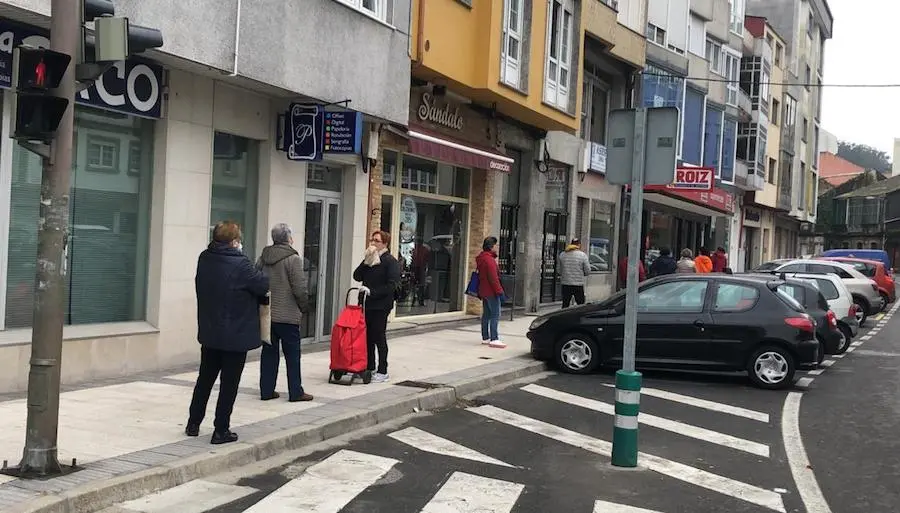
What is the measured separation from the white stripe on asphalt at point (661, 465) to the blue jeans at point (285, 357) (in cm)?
197

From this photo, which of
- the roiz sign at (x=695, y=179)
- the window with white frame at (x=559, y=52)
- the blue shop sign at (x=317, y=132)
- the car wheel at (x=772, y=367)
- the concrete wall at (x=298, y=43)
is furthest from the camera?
the roiz sign at (x=695, y=179)

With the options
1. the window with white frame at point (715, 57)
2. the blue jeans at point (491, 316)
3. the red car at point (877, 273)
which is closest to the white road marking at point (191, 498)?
the blue jeans at point (491, 316)

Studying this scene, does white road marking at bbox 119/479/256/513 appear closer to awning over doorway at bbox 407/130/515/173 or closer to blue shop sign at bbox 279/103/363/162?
blue shop sign at bbox 279/103/363/162

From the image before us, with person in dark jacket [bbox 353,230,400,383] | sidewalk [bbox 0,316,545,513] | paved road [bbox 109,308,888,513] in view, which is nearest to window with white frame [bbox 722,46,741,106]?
sidewalk [bbox 0,316,545,513]

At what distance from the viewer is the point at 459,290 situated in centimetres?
1934

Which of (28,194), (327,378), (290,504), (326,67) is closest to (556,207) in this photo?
(326,67)

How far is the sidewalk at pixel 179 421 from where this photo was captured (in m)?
5.62

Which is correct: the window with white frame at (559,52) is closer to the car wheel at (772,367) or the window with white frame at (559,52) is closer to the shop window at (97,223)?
the car wheel at (772,367)

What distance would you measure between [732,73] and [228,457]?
117ft

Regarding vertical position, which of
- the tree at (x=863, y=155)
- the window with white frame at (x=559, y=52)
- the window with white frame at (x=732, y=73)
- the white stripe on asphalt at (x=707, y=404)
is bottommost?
the white stripe on asphalt at (x=707, y=404)

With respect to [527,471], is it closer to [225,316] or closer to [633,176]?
[633,176]

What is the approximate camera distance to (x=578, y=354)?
495 inches

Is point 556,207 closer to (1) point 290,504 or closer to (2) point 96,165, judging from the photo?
(2) point 96,165

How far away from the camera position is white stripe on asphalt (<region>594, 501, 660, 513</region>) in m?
5.91
